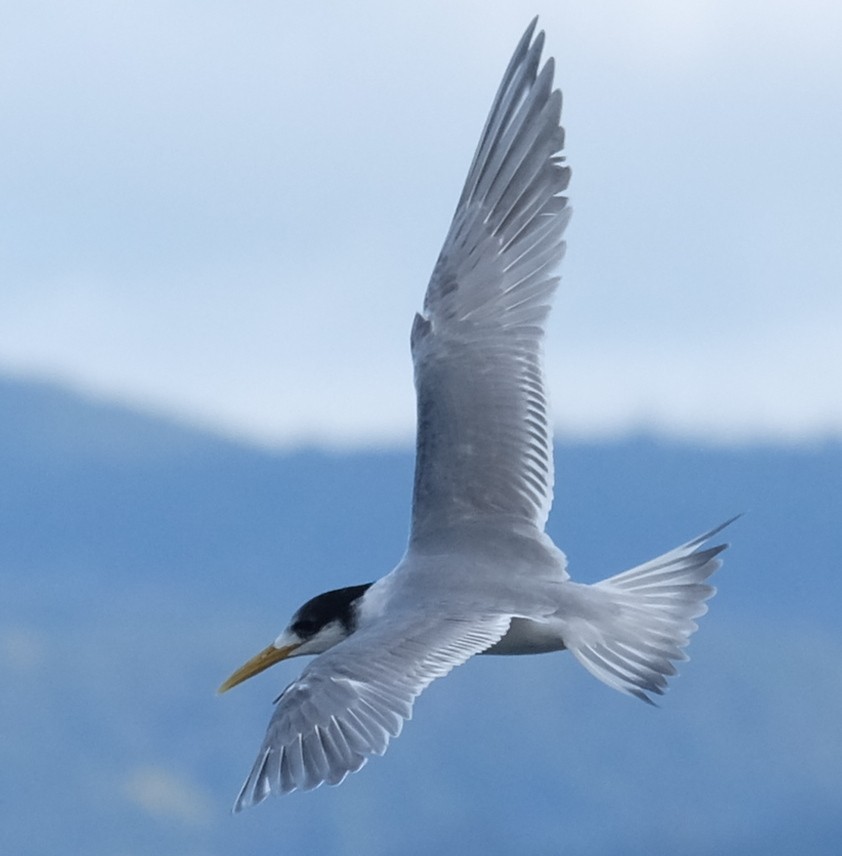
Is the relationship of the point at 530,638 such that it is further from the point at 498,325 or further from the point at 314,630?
the point at 498,325

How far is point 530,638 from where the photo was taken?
3.36m

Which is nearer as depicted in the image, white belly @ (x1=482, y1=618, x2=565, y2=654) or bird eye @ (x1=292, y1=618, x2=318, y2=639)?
white belly @ (x1=482, y1=618, x2=565, y2=654)

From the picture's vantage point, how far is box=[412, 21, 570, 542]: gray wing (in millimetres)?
3771

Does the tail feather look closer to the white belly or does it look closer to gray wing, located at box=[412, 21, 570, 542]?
the white belly

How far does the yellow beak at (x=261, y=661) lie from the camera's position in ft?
12.0

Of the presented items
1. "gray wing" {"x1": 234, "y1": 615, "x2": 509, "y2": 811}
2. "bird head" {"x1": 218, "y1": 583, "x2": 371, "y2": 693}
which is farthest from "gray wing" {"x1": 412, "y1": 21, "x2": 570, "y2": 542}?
"gray wing" {"x1": 234, "y1": 615, "x2": 509, "y2": 811}

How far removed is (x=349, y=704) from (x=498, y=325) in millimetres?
1169

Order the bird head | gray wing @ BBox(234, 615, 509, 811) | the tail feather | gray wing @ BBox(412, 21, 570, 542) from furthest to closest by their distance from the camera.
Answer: gray wing @ BBox(412, 21, 570, 542) < the bird head < the tail feather < gray wing @ BBox(234, 615, 509, 811)

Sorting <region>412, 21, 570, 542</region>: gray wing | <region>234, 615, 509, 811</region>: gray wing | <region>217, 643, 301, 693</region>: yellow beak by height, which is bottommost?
<region>234, 615, 509, 811</region>: gray wing

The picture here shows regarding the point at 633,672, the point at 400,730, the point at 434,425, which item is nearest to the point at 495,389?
the point at 434,425

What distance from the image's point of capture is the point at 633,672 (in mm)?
3285

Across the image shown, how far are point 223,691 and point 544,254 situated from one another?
112 cm

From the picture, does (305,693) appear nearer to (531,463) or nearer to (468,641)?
(468,641)

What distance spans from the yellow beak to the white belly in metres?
0.45
